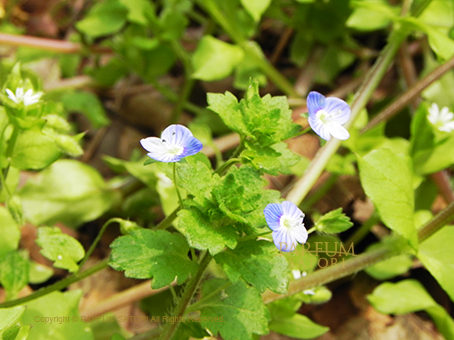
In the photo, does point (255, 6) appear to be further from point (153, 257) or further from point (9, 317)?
point (9, 317)

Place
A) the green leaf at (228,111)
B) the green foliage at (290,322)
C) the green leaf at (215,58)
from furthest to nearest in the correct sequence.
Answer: the green leaf at (215,58) → the green foliage at (290,322) → the green leaf at (228,111)

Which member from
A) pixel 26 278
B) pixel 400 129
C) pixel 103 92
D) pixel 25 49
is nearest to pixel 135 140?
pixel 103 92

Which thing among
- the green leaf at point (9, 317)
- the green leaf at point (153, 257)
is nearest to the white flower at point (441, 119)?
the green leaf at point (153, 257)

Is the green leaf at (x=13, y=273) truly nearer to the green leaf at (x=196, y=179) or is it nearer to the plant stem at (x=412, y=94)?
the green leaf at (x=196, y=179)

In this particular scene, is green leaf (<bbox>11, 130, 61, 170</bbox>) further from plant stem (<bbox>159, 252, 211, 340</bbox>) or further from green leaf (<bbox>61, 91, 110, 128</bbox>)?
green leaf (<bbox>61, 91, 110, 128</bbox>)

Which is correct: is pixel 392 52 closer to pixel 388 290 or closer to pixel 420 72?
pixel 420 72

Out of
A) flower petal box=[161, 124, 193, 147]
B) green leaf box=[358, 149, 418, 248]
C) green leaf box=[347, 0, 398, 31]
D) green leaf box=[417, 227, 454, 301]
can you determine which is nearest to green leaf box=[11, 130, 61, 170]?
flower petal box=[161, 124, 193, 147]

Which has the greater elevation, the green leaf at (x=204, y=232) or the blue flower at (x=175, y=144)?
the blue flower at (x=175, y=144)

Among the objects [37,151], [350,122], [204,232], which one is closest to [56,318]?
[37,151]
